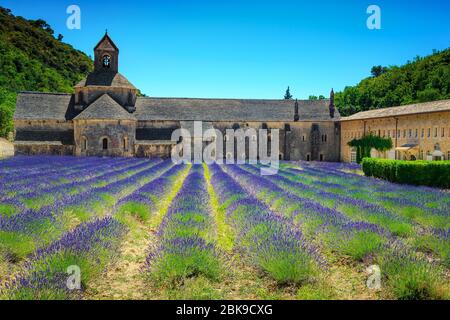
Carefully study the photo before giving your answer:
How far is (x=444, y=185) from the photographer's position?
63.0 feet

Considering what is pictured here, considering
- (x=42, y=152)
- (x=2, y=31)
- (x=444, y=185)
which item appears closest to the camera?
(x=444, y=185)

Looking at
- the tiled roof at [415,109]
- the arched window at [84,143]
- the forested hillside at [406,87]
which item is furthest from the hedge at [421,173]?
the forested hillside at [406,87]

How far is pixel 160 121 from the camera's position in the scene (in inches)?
1751

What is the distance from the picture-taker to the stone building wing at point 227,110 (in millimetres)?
45969

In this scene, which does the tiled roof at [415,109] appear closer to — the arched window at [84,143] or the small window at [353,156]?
the small window at [353,156]

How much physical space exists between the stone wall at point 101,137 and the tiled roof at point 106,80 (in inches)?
236

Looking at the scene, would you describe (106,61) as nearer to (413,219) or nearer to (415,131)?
(415,131)

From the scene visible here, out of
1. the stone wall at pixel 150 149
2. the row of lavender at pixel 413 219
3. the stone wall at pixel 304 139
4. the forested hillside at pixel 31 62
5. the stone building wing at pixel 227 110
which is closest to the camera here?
the row of lavender at pixel 413 219

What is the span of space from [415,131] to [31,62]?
65.7 metres

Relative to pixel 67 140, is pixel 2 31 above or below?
above

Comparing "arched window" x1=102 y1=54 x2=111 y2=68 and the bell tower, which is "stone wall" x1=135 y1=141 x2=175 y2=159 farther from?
"arched window" x1=102 y1=54 x2=111 y2=68

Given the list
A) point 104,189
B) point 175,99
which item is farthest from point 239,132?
point 104,189
